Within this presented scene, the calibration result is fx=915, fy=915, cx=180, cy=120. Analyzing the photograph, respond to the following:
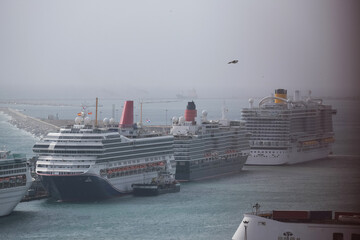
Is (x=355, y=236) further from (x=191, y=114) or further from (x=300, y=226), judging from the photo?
(x=191, y=114)

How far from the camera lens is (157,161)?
37.4m

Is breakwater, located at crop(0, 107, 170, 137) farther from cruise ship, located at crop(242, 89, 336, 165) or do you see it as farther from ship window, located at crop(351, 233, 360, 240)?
ship window, located at crop(351, 233, 360, 240)

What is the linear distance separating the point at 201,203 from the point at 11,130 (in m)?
42.6

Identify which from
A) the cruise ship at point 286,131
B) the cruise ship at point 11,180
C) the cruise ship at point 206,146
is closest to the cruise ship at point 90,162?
the cruise ship at point 11,180

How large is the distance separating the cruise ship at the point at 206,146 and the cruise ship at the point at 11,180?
11.7m

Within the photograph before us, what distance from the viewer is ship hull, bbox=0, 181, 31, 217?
28953mm

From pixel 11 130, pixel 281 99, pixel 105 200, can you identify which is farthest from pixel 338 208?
pixel 11 130

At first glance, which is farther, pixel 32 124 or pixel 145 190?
pixel 32 124

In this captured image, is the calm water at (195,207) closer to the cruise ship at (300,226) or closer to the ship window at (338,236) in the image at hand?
the cruise ship at (300,226)

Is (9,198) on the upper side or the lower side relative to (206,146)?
lower

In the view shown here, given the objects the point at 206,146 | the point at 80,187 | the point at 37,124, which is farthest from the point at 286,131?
the point at 37,124

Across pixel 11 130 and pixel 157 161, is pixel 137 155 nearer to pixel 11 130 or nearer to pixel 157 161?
pixel 157 161

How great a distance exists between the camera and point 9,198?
29.2 meters

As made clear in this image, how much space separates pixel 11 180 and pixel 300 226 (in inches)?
523
